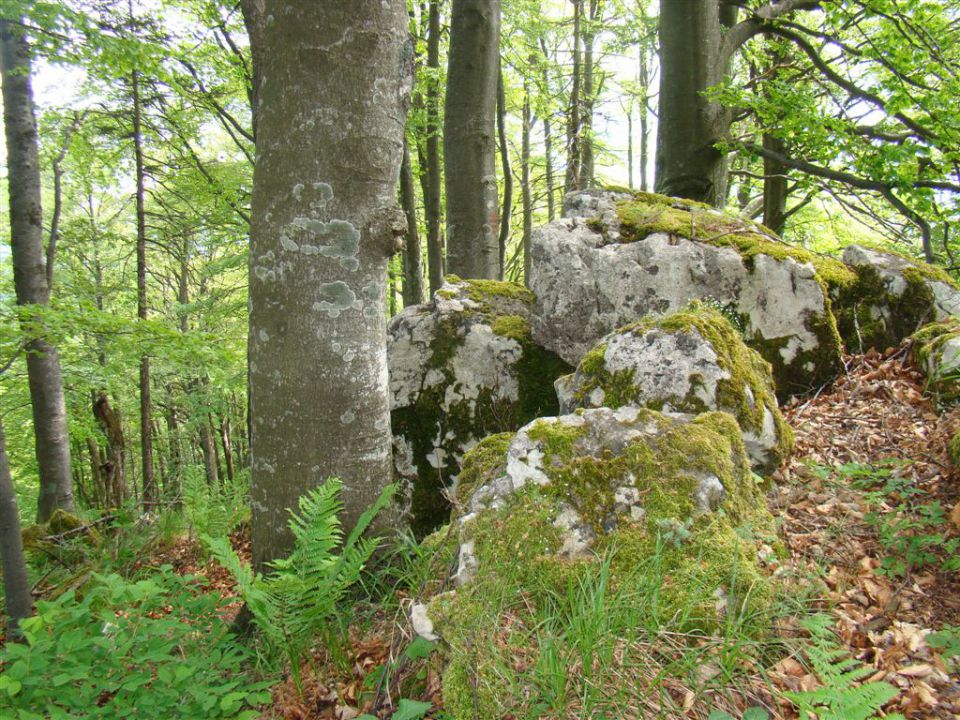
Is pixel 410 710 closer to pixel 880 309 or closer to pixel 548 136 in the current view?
pixel 880 309

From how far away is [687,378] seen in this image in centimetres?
318

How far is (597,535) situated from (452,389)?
7.93ft

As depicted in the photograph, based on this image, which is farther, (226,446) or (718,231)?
(226,446)

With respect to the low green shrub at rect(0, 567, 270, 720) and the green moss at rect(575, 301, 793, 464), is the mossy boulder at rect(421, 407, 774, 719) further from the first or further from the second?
the low green shrub at rect(0, 567, 270, 720)

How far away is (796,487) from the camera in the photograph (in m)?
3.12

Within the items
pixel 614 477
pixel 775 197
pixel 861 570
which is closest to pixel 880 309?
pixel 861 570

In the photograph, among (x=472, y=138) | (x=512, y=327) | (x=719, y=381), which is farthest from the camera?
(x=472, y=138)

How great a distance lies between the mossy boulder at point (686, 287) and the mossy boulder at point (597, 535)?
1773mm

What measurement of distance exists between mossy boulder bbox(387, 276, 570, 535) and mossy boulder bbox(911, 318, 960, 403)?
95.3 inches

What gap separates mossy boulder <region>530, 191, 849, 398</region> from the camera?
14.1 feet

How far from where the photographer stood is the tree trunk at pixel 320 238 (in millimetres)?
2711

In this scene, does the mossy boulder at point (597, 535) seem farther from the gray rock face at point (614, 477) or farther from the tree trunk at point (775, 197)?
the tree trunk at point (775, 197)

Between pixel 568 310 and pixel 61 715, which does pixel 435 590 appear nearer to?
pixel 61 715

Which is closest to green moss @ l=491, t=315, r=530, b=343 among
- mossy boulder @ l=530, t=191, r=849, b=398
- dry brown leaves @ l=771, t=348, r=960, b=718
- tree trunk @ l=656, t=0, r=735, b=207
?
mossy boulder @ l=530, t=191, r=849, b=398
